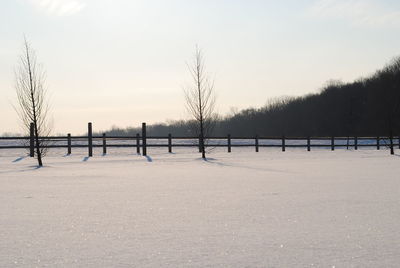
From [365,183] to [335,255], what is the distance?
6146mm

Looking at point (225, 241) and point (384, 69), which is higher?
point (384, 69)

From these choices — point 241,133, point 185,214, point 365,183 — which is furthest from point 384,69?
point 185,214

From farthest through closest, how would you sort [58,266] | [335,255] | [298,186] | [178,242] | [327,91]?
1. [327,91]
2. [298,186]
3. [178,242]
4. [335,255]
5. [58,266]

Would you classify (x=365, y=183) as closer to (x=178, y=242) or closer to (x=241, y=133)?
(x=178, y=242)

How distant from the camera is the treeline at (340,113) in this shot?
6756cm

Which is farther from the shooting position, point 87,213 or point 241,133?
point 241,133

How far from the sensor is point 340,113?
83.7 metres

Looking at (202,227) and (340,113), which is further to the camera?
(340,113)

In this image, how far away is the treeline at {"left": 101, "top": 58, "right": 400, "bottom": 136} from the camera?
67562mm

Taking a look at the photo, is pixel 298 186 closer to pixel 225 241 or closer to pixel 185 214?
pixel 185 214

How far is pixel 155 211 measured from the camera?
5.91 meters

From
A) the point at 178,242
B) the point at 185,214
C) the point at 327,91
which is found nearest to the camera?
the point at 178,242

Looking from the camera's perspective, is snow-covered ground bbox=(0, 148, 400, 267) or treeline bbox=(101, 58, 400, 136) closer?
snow-covered ground bbox=(0, 148, 400, 267)

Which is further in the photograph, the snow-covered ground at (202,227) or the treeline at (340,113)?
the treeline at (340,113)
